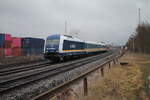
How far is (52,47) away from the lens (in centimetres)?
1705

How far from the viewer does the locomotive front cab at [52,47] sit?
16531 millimetres

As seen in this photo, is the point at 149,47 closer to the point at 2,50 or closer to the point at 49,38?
the point at 49,38

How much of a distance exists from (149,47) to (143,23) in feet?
26.8

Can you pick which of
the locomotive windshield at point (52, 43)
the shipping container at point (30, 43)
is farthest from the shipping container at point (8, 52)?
the locomotive windshield at point (52, 43)

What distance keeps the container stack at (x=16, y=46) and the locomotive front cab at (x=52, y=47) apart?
1141cm

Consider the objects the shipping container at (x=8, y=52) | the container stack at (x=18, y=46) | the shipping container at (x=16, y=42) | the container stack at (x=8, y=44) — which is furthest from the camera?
the shipping container at (x=16, y=42)

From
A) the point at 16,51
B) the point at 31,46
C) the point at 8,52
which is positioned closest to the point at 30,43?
the point at 31,46

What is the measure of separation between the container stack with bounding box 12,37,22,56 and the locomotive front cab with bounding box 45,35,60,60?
11.4 meters

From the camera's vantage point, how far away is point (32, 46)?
1179 inches

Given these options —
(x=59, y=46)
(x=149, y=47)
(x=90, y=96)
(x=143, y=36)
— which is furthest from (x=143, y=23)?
(x=90, y=96)

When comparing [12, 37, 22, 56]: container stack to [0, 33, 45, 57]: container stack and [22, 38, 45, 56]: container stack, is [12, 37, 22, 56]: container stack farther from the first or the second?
[22, 38, 45, 56]: container stack

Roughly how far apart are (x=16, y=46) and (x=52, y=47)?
13834 millimetres

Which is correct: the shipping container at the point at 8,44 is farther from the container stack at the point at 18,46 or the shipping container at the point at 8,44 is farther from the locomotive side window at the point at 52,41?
the locomotive side window at the point at 52,41

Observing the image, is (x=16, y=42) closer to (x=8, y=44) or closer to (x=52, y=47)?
(x=8, y=44)
